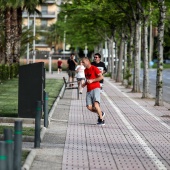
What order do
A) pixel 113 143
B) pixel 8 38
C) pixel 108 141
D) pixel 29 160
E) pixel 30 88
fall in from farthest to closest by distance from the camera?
pixel 8 38, pixel 30 88, pixel 108 141, pixel 113 143, pixel 29 160

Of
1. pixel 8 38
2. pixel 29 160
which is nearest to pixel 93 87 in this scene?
pixel 29 160

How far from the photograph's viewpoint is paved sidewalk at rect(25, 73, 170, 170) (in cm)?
1212

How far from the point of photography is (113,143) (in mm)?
15008

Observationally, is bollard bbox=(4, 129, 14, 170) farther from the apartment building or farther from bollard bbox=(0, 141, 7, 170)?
the apartment building

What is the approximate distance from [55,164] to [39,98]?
7179 mm

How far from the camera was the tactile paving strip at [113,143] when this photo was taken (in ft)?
39.8

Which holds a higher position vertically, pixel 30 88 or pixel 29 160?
pixel 30 88

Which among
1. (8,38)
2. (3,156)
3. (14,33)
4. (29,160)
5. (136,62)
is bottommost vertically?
(29,160)

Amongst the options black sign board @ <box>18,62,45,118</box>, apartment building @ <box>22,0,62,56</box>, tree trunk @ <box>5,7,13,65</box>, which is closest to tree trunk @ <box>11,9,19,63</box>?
tree trunk @ <box>5,7,13,65</box>

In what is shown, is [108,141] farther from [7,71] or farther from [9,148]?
[7,71]

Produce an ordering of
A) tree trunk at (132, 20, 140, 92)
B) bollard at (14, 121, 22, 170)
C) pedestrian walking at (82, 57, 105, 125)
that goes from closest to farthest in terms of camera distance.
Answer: bollard at (14, 121, 22, 170)
pedestrian walking at (82, 57, 105, 125)
tree trunk at (132, 20, 140, 92)

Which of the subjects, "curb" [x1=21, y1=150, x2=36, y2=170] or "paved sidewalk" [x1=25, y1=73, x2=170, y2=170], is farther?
"paved sidewalk" [x1=25, y1=73, x2=170, y2=170]

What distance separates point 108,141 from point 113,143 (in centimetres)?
33

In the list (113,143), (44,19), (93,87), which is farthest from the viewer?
(44,19)
